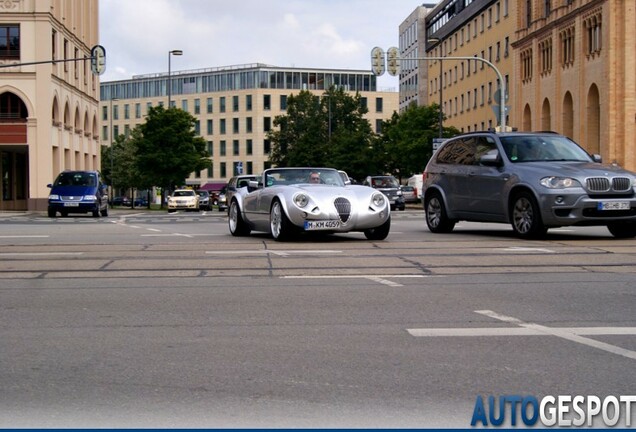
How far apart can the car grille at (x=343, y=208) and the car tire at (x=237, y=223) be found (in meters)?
3.00

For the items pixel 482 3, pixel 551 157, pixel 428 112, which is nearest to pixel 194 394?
pixel 551 157

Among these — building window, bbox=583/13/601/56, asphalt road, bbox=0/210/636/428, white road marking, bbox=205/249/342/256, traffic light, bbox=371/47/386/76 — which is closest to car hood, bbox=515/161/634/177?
asphalt road, bbox=0/210/636/428

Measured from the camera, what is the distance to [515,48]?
244 feet

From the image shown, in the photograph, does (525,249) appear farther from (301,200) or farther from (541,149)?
(301,200)

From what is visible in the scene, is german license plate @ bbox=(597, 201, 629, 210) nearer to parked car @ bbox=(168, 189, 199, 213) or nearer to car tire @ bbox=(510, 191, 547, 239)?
car tire @ bbox=(510, 191, 547, 239)

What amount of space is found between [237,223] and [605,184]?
6642 millimetres

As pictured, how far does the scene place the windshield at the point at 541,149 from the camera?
16.0 meters

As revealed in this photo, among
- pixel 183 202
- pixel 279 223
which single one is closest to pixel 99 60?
pixel 279 223

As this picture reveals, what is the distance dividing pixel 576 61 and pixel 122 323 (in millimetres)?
56837

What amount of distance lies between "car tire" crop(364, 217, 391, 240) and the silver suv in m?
1.88

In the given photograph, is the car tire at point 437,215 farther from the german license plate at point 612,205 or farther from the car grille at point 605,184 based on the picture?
the german license plate at point 612,205

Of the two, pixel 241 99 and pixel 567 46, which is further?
pixel 241 99

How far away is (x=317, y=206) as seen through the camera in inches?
589

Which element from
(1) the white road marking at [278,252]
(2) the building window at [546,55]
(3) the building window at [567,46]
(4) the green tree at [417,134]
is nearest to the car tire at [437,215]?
(1) the white road marking at [278,252]
